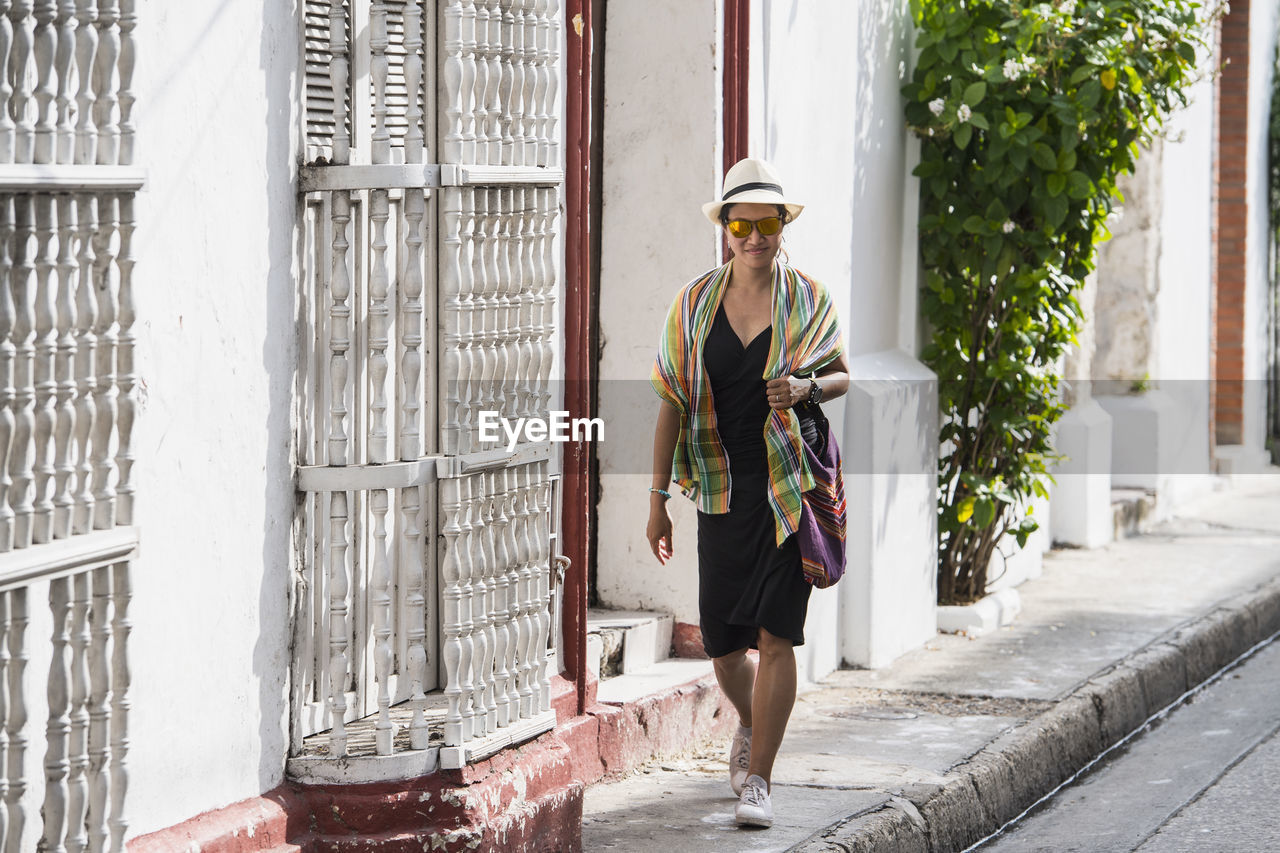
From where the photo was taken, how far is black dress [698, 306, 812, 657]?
4.66 m

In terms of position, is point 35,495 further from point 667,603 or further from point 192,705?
point 667,603

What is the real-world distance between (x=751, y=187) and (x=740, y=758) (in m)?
1.57

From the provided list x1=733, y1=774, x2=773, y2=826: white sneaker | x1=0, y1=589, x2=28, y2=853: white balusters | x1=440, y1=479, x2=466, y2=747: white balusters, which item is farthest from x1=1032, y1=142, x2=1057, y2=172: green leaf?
x1=0, y1=589, x2=28, y2=853: white balusters

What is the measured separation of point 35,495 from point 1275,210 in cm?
1236

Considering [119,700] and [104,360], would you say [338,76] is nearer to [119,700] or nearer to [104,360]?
[104,360]

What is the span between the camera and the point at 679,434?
4.79 m

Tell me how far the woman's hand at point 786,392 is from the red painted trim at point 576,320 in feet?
2.19

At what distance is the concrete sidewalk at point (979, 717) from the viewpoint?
475cm

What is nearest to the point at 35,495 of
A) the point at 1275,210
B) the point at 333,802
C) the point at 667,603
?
the point at 333,802

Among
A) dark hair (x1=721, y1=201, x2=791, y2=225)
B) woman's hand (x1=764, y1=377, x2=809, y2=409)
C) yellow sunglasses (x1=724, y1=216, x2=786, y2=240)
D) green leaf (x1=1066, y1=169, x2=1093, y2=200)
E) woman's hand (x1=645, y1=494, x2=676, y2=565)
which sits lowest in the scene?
woman's hand (x1=645, y1=494, x2=676, y2=565)

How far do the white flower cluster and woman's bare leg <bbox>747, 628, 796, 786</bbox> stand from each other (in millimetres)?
3079

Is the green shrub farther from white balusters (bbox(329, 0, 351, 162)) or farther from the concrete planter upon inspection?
white balusters (bbox(329, 0, 351, 162))

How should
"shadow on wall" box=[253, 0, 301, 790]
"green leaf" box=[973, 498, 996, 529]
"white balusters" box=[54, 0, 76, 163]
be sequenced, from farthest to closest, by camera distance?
"green leaf" box=[973, 498, 996, 529] → "shadow on wall" box=[253, 0, 301, 790] → "white balusters" box=[54, 0, 76, 163]

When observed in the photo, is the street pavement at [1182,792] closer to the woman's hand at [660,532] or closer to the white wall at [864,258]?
the white wall at [864,258]
